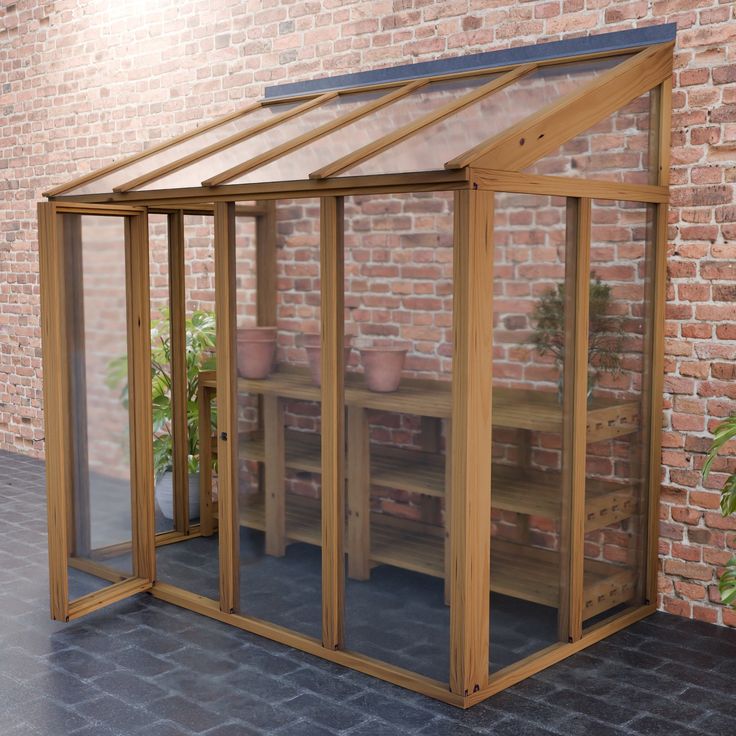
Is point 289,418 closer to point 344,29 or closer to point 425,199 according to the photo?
point 425,199

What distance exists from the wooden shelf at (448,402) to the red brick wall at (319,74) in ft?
1.31

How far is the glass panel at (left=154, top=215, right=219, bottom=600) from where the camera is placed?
5520 millimetres

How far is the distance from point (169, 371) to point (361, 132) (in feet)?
6.91

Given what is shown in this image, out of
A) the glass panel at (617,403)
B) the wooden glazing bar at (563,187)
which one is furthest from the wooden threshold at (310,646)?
the wooden glazing bar at (563,187)

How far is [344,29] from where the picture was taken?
19.3ft

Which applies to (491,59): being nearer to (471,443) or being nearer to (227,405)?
(227,405)

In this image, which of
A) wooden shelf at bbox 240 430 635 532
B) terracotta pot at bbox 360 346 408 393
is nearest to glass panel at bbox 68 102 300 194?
wooden shelf at bbox 240 430 635 532

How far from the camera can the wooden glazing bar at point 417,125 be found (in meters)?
4.00

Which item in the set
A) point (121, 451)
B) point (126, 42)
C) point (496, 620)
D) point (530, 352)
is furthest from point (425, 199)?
point (126, 42)

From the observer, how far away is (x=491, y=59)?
5.15 meters

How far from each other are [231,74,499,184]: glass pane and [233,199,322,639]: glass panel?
18cm

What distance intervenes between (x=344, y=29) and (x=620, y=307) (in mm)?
2537

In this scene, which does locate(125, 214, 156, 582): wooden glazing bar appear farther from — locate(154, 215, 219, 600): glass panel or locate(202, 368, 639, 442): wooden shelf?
locate(202, 368, 639, 442): wooden shelf

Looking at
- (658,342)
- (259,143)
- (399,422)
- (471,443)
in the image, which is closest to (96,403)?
(259,143)
